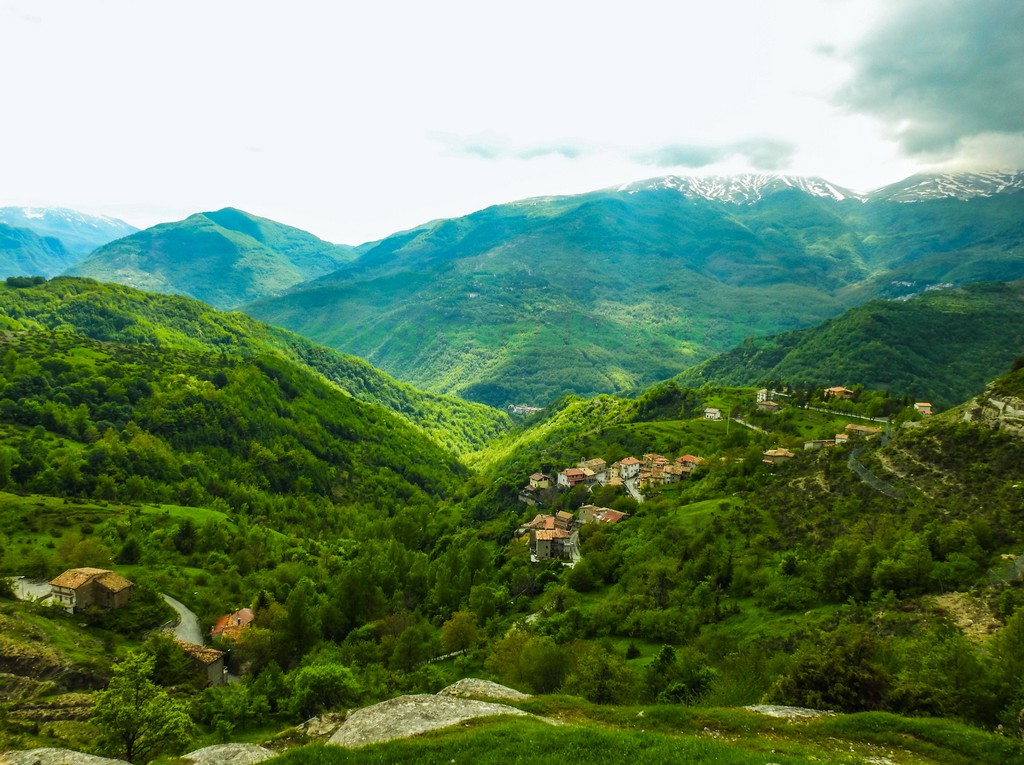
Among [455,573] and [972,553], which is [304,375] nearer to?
[455,573]

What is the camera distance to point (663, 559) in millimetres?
60625

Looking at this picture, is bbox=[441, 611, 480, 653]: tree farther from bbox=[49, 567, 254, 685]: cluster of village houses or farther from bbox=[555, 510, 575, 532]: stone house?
bbox=[555, 510, 575, 532]: stone house

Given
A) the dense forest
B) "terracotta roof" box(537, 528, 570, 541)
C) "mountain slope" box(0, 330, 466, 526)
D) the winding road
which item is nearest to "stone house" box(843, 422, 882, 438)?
the dense forest

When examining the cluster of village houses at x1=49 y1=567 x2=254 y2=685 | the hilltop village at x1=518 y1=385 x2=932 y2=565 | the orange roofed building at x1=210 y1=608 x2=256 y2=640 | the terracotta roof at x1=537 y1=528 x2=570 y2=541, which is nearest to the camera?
the cluster of village houses at x1=49 y1=567 x2=254 y2=685

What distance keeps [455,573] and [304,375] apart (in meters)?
138

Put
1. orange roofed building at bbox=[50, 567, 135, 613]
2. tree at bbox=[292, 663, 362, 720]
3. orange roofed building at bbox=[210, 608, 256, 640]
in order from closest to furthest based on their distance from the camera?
1. tree at bbox=[292, 663, 362, 720]
2. orange roofed building at bbox=[50, 567, 135, 613]
3. orange roofed building at bbox=[210, 608, 256, 640]

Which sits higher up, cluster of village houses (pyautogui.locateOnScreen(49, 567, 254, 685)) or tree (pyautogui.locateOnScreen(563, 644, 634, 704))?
tree (pyautogui.locateOnScreen(563, 644, 634, 704))

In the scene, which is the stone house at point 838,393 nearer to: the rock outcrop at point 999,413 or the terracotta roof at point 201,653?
the rock outcrop at point 999,413

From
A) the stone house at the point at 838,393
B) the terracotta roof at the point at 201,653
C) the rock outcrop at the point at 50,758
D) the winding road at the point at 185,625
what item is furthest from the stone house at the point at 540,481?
the rock outcrop at the point at 50,758

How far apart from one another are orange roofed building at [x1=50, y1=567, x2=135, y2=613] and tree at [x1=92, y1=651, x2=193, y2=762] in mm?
34571

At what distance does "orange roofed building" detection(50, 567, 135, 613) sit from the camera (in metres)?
53.7

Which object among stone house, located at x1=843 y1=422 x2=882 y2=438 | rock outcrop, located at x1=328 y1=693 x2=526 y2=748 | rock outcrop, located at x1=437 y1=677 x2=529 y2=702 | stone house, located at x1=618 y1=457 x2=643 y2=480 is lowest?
stone house, located at x1=618 y1=457 x2=643 y2=480

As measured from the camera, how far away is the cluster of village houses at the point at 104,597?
50375 millimetres

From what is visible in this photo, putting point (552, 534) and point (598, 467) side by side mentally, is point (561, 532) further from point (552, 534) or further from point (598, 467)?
point (598, 467)
